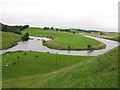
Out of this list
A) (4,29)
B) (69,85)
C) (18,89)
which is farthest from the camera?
(4,29)

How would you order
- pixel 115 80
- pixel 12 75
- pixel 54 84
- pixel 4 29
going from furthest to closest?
A: pixel 4 29 → pixel 12 75 → pixel 54 84 → pixel 115 80

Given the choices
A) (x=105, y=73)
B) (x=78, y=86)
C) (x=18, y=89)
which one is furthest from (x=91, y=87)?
(x=18, y=89)

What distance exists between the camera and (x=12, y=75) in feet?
94.1

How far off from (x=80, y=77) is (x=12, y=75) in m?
20.3

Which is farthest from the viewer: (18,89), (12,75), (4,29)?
(4,29)

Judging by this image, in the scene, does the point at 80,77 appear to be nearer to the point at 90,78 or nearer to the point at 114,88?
the point at 90,78

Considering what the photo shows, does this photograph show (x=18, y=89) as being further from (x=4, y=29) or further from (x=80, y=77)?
(x=4, y=29)

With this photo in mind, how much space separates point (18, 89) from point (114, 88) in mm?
14538

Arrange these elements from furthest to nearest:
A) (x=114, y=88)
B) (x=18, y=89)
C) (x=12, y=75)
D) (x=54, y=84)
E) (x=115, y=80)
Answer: (x=12, y=75)
(x=18, y=89)
(x=54, y=84)
(x=115, y=80)
(x=114, y=88)

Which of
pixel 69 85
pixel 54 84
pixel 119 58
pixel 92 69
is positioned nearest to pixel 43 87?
pixel 54 84

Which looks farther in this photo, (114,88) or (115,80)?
(115,80)

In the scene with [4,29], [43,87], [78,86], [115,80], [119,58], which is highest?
[4,29]

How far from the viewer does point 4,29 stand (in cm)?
15475

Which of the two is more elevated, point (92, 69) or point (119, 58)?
point (119, 58)
